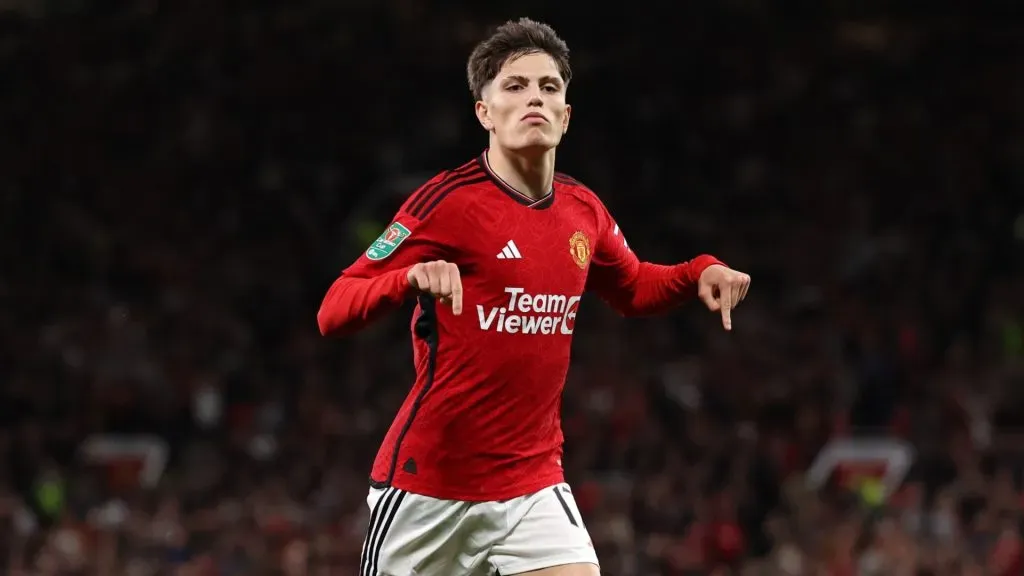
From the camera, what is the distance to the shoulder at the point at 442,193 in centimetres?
420

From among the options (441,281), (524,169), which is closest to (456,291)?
(441,281)

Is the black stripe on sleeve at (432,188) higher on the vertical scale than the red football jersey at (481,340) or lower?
higher

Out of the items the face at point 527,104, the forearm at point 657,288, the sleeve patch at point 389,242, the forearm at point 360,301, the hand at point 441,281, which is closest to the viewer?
the hand at point 441,281

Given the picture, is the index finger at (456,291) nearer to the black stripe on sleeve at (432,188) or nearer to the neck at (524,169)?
the black stripe on sleeve at (432,188)

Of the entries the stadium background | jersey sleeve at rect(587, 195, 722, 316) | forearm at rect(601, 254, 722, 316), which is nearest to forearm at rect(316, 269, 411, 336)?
jersey sleeve at rect(587, 195, 722, 316)

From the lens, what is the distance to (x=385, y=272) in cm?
411

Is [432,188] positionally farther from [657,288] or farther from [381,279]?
[657,288]

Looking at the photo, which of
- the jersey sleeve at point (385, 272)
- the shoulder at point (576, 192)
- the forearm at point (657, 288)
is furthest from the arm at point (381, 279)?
the forearm at point (657, 288)

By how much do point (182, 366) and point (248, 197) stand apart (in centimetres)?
222

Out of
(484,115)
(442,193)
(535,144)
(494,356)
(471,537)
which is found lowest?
(471,537)

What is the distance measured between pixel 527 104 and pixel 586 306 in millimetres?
7129

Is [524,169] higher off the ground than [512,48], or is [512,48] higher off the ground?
[512,48]

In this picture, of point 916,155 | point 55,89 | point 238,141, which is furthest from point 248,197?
point 916,155

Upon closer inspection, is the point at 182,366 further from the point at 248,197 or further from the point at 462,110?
the point at 462,110
